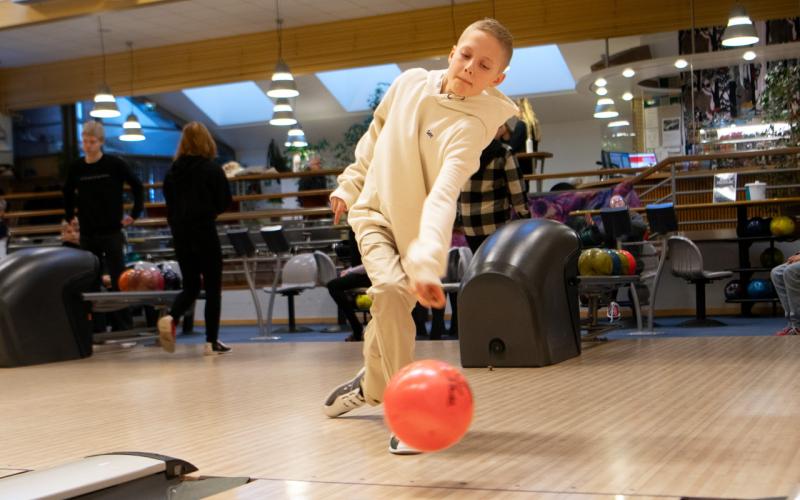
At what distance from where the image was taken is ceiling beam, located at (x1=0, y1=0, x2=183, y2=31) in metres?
11.3

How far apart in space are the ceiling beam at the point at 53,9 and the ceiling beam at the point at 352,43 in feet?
8.62

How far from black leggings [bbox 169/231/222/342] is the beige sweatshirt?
312 centimetres

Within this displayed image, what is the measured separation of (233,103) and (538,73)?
6664mm

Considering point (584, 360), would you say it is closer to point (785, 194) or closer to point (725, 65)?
point (785, 194)

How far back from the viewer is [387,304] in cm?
260

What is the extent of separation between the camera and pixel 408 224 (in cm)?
269

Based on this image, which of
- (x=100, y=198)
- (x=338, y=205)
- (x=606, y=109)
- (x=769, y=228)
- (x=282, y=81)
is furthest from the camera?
(x=606, y=109)

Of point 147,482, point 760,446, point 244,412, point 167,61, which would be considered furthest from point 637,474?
point 167,61

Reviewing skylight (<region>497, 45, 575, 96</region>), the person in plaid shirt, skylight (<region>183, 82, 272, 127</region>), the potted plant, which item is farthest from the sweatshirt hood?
skylight (<region>183, 82, 272, 127</region>)

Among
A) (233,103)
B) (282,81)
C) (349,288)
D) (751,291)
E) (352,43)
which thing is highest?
(233,103)

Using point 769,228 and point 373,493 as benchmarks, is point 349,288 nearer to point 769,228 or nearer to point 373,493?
point 769,228

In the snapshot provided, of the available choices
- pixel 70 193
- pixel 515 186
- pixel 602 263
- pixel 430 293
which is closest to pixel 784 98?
pixel 602 263

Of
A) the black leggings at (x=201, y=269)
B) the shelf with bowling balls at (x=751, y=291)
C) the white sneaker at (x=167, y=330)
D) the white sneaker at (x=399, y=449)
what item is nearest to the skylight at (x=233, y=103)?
the shelf with bowling balls at (x=751, y=291)

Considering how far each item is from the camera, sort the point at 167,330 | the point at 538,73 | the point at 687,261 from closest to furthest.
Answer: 1. the point at 167,330
2. the point at 687,261
3. the point at 538,73
